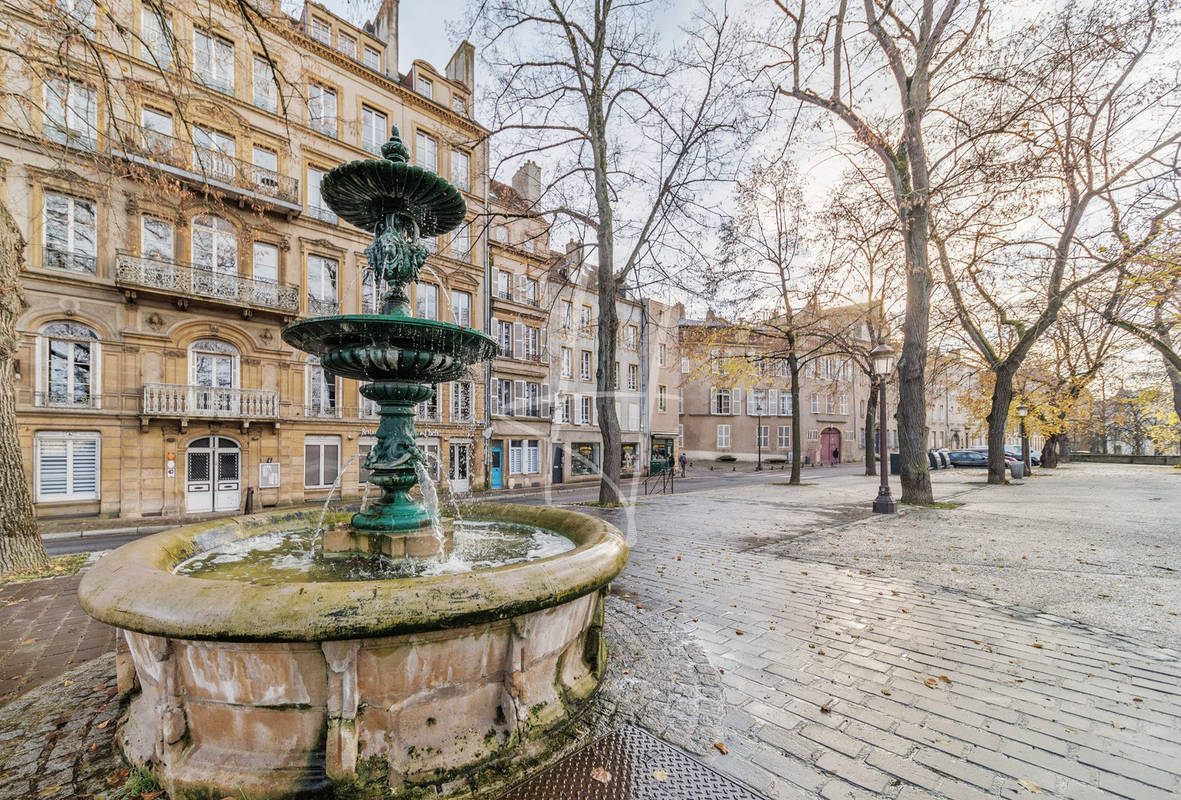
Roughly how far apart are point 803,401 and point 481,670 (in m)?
47.3

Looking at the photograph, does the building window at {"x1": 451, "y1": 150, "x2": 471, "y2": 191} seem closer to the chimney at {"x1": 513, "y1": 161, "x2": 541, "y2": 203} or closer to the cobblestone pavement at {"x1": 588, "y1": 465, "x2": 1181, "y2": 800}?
the chimney at {"x1": 513, "y1": 161, "x2": 541, "y2": 203}

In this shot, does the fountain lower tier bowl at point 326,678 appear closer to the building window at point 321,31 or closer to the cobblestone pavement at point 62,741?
the cobblestone pavement at point 62,741

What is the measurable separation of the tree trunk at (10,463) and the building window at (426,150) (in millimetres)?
17219

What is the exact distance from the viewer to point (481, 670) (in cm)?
260

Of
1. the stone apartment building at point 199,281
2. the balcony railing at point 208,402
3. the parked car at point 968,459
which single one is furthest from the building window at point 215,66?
the parked car at point 968,459

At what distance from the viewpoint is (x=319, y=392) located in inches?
749

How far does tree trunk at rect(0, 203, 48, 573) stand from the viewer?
21.7 feet

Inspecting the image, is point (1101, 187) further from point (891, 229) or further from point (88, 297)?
point (88, 297)

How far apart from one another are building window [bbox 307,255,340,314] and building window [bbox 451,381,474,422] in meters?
6.16

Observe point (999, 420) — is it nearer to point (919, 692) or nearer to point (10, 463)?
point (919, 692)

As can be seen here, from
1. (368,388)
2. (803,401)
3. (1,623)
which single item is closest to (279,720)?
(368,388)

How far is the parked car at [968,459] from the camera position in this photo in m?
33.8

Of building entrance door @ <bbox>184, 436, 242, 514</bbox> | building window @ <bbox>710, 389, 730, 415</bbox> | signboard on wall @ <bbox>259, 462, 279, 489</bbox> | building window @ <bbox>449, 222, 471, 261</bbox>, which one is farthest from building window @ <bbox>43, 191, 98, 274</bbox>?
building window @ <bbox>710, 389, 730, 415</bbox>

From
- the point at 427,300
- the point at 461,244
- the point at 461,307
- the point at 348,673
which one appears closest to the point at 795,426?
the point at 461,307
